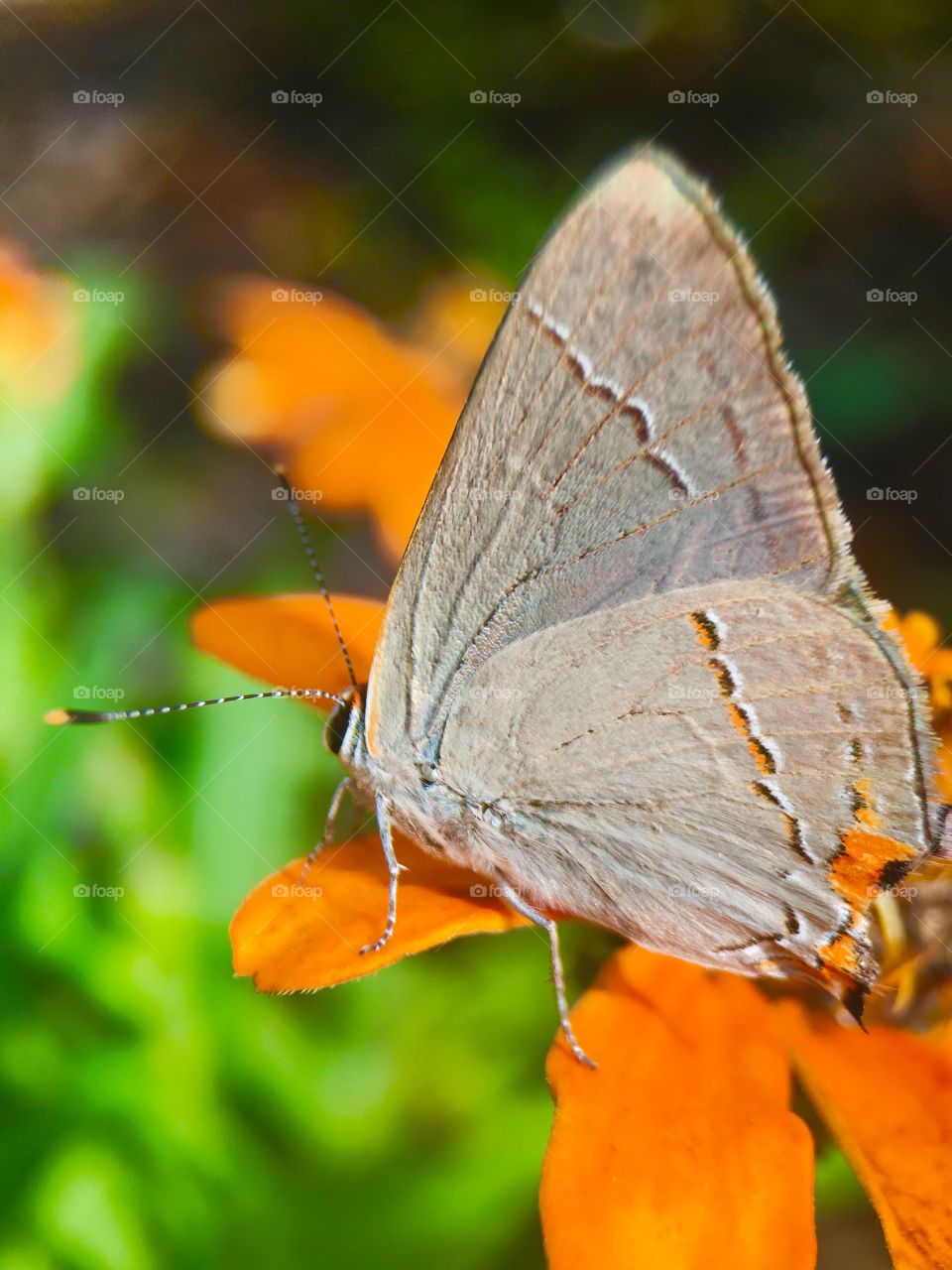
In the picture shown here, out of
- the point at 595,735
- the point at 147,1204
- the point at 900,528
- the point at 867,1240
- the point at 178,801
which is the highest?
the point at 900,528

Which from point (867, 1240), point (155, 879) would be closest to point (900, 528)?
point (867, 1240)

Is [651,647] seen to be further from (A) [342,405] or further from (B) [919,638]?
(A) [342,405]

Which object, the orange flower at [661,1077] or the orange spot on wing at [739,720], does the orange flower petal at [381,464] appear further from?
the orange spot on wing at [739,720]

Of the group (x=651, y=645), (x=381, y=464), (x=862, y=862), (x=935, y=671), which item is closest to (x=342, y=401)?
(x=381, y=464)

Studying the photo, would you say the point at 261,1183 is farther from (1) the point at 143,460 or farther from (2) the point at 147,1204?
(1) the point at 143,460

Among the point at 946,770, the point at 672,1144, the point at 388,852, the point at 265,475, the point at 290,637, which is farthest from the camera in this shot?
the point at 265,475

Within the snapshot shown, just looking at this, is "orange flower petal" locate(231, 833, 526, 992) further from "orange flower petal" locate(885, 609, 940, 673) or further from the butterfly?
"orange flower petal" locate(885, 609, 940, 673)

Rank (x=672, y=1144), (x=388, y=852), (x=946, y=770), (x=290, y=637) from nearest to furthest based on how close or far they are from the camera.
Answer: (x=672, y=1144)
(x=388, y=852)
(x=290, y=637)
(x=946, y=770)
